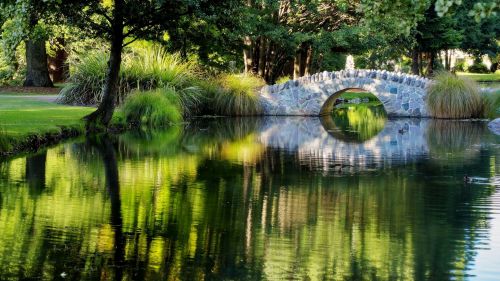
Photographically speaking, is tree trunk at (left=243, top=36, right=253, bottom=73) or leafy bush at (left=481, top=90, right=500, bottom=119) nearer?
leafy bush at (left=481, top=90, right=500, bottom=119)

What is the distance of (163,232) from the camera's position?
9766mm

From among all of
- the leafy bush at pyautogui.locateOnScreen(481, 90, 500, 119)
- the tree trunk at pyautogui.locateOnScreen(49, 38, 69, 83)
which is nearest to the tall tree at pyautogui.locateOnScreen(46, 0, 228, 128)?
the leafy bush at pyautogui.locateOnScreen(481, 90, 500, 119)

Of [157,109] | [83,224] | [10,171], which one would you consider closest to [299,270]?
[83,224]

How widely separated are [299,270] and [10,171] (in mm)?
7406

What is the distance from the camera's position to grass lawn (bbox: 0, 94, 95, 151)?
17.6 m

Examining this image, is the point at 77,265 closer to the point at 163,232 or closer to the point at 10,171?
the point at 163,232

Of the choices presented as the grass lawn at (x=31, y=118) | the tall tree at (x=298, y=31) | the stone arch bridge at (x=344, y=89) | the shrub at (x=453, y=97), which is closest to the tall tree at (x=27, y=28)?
the grass lawn at (x=31, y=118)

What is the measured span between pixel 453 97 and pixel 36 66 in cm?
1636

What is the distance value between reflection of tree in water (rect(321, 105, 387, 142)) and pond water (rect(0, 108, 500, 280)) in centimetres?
437

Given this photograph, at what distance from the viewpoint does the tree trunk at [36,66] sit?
35812 mm

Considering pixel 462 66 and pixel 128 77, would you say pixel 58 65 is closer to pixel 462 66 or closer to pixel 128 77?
pixel 128 77

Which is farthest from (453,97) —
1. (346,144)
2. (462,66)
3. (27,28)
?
(462,66)

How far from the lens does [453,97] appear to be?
32656 mm

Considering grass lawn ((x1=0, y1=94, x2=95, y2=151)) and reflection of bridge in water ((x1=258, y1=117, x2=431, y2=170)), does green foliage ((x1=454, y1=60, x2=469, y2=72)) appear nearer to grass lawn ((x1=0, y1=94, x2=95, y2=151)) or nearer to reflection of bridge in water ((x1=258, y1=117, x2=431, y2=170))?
reflection of bridge in water ((x1=258, y1=117, x2=431, y2=170))
